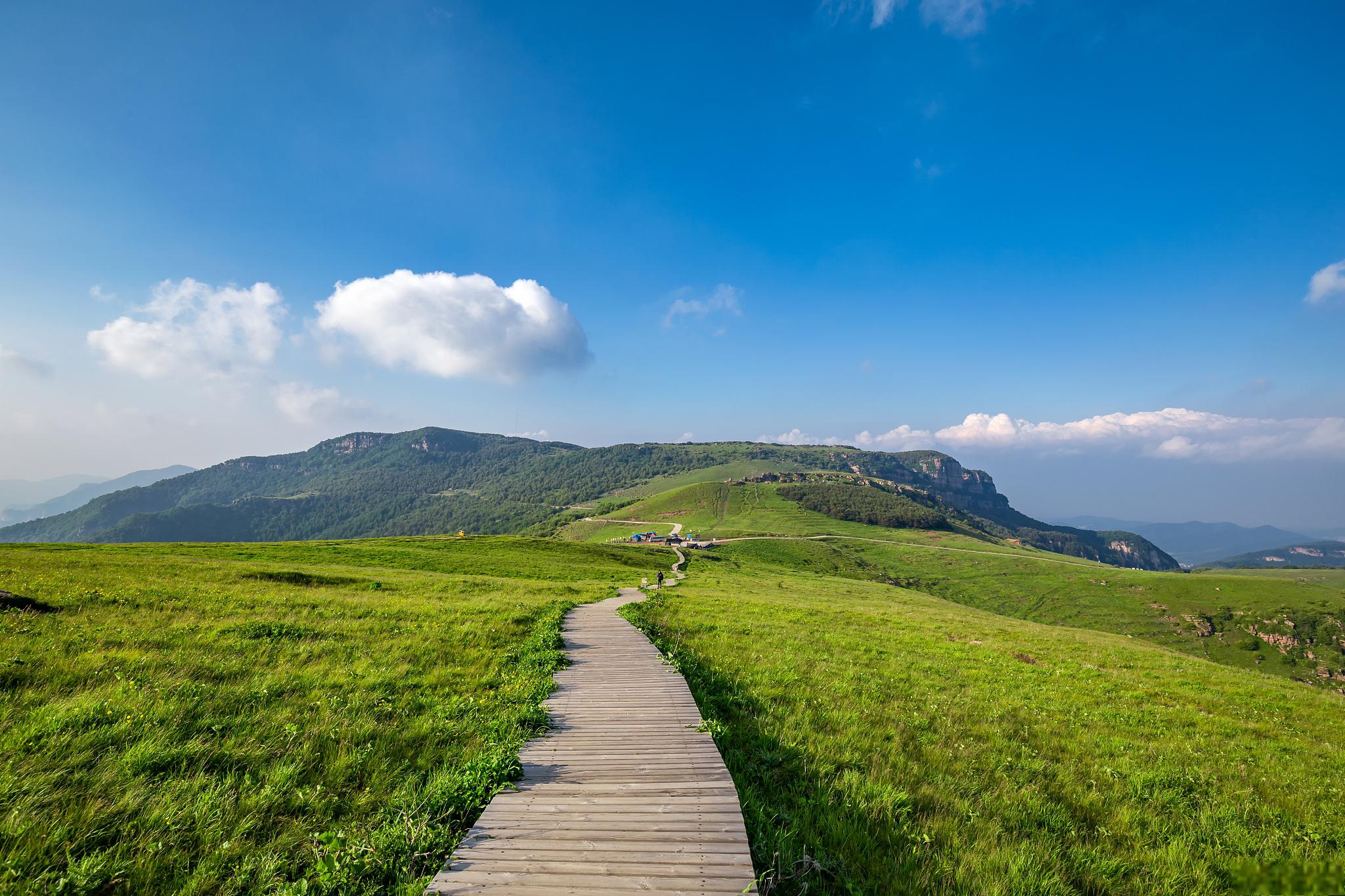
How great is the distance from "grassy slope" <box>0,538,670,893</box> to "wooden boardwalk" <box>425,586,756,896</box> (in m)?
0.56

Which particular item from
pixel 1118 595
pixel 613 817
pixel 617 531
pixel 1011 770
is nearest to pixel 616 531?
pixel 617 531

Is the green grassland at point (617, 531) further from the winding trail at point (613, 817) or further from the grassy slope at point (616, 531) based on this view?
the winding trail at point (613, 817)

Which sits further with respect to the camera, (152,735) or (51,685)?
(51,685)

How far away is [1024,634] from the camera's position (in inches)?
1109

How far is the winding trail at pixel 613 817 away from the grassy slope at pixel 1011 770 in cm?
65

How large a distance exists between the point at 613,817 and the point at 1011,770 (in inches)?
325

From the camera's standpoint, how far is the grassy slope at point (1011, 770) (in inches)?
255

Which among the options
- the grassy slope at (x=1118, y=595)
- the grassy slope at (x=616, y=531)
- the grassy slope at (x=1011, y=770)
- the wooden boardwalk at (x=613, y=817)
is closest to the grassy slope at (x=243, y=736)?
the wooden boardwalk at (x=613, y=817)

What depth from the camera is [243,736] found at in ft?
25.0

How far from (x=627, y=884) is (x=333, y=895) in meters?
3.03

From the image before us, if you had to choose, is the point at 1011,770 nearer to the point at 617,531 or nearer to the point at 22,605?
the point at 22,605

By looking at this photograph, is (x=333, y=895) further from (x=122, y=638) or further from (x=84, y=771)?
(x=122, y=638)

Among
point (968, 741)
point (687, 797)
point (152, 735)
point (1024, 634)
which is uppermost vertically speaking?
point (152, 735)

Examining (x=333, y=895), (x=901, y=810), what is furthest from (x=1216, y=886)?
(x=333, y=895)
